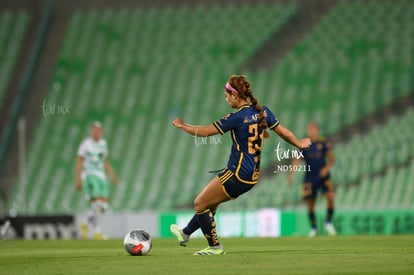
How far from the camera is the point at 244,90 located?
1263 cm

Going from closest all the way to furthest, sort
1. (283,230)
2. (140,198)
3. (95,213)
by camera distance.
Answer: (95,213)
(283,230)
(140,198)

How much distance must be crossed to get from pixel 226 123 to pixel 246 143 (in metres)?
0.44

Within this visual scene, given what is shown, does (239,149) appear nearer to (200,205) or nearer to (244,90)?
(244,90)

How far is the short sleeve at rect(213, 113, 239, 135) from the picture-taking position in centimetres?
1244

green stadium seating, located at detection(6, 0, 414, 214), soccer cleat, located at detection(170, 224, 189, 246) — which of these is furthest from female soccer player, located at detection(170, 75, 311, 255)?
green stadium seating, located at detection(6, 0, 414, 214)

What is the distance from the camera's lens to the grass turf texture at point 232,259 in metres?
10.6

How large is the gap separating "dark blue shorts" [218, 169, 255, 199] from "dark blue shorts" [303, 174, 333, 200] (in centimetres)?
826

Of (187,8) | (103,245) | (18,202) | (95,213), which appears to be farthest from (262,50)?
(103,245)

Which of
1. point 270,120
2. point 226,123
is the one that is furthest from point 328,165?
point 226,123

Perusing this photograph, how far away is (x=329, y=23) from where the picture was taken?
3134 cm

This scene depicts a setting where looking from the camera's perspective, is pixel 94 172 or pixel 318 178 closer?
pixel 94 172

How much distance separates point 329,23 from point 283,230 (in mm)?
10342

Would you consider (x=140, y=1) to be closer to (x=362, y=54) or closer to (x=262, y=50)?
(x=262, y=50)

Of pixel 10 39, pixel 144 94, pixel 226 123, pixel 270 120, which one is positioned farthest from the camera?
pixel 10 39
